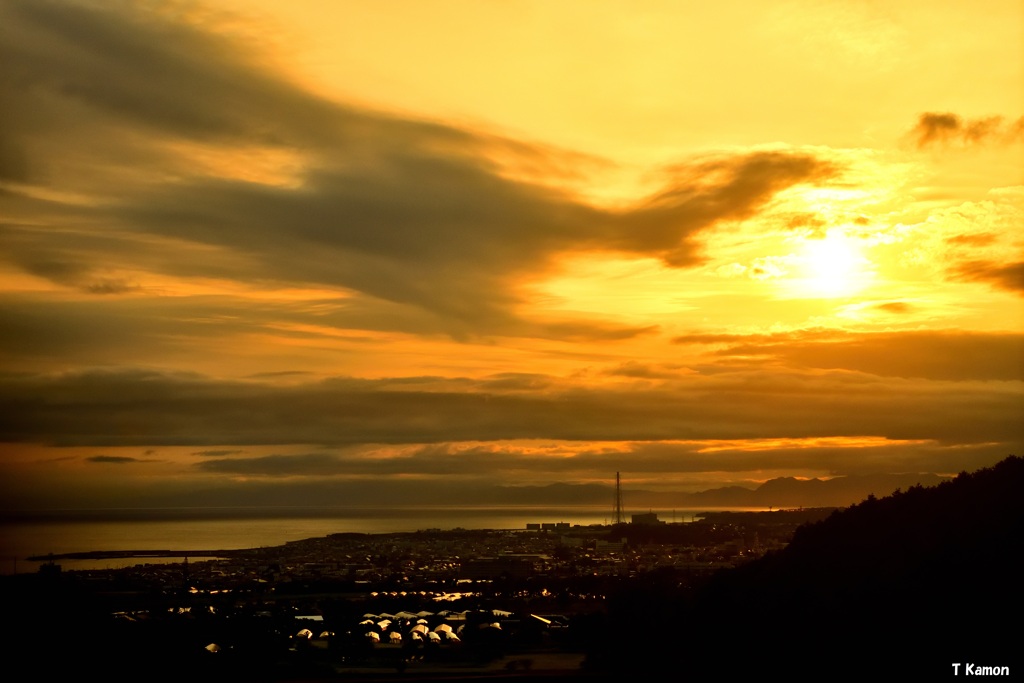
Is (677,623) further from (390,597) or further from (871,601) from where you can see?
(390,597)

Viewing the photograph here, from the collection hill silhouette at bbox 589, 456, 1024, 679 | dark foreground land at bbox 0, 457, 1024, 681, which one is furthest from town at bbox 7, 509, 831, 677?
hill silhouette at bbox 589, 456, 1024, 679

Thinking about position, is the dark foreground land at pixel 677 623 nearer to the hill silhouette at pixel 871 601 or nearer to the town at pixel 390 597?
the hill silhouette at pixel 871 601

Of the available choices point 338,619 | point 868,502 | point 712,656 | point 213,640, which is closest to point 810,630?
point 712,656

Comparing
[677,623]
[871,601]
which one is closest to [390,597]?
[677,623]

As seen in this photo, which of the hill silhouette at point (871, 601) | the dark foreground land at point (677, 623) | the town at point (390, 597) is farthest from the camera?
the town at point (390, 597)

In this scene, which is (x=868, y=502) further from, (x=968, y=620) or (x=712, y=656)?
(x=968, y=620)

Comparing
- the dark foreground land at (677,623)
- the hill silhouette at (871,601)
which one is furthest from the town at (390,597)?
the hill silhouette at (871,601)
